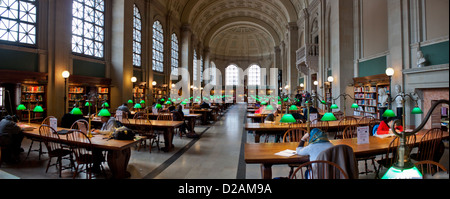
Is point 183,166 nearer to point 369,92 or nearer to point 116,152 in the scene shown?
point 116,152

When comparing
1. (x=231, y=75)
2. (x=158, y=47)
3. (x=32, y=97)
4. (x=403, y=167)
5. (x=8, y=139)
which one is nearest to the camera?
(x=403, y=167)

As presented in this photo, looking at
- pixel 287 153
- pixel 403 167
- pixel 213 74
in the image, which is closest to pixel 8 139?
pixel 287 153

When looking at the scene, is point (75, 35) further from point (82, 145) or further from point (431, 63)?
point (431, 63)

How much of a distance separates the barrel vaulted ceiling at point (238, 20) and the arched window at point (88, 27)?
7.26 meters

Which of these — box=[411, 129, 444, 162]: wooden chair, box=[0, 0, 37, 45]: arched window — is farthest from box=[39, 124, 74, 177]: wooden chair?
box=[411, 129, 444, 162]: wooden chair

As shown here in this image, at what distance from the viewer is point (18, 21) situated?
8391 mm

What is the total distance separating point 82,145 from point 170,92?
16.4 meters

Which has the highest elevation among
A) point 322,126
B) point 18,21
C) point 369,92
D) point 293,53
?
point 293,53

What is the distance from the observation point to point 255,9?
29.5 meters

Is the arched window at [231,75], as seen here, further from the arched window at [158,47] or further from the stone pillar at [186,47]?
the arched window at [158,47]

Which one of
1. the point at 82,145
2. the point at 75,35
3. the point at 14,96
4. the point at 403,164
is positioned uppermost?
the point at 75,35

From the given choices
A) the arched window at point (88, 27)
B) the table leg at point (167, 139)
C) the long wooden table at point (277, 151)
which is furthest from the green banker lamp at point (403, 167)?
the arched window at point (88, 27)

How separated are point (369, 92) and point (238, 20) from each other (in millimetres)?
24851
